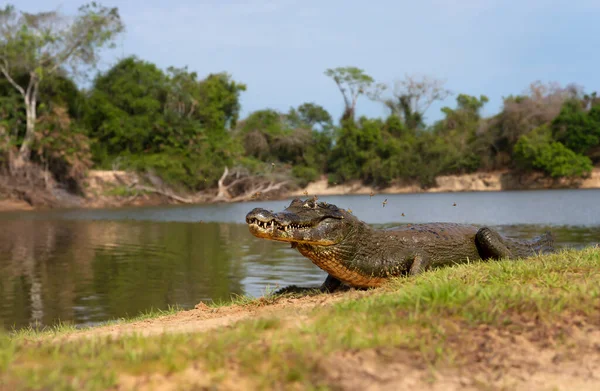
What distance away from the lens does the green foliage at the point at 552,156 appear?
4584 cm

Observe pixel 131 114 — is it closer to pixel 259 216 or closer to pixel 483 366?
pixel 259 216

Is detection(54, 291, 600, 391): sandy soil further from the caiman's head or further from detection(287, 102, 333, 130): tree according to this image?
detection(287, 102, 333, 130): tree

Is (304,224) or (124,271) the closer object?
(304,224)

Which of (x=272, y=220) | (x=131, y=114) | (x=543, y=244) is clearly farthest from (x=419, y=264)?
(x=131, y=114)

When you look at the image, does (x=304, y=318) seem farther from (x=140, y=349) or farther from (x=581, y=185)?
(x=581, y=185)

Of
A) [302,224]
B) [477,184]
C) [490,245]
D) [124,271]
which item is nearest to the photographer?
[302,224]

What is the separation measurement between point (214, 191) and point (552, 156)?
25774mm

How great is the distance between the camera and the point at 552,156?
151 ft

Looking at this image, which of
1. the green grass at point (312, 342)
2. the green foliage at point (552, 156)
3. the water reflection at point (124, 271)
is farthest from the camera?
the green foliage at point (552, 156)

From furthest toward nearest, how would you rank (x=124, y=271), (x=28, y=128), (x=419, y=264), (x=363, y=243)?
(x=28, y=128)
(x=124, y=271)
(x=419, y=264)
(x=363, y=243)

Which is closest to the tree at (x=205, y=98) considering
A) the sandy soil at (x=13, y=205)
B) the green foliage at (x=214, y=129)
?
the green foliage at (x=214, y=129)

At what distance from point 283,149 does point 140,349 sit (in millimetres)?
54756

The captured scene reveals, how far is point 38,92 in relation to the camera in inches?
1496

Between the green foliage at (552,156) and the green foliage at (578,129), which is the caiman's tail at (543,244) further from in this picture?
the green foliage at (578,129)
